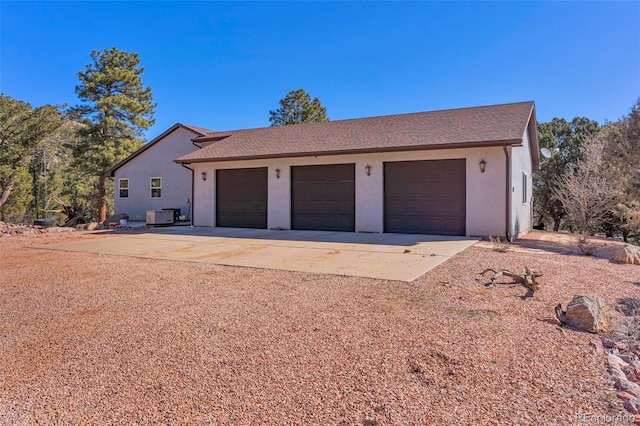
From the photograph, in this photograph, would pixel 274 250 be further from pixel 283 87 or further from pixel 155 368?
pixel 283 87

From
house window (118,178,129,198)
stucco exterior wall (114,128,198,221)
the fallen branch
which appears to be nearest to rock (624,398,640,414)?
the fallen branch

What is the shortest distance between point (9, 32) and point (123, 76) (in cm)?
737

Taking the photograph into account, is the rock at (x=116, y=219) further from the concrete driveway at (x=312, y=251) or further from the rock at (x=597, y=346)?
the rock at (x=597, y=346)

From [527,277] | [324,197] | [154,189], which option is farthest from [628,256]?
[154,189]

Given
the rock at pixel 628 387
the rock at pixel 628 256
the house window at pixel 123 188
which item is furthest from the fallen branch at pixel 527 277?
the house window at pixel 123 188

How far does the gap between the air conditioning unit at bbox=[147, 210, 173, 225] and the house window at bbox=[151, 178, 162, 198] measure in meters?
3.49

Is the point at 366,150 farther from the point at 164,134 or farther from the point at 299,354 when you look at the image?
the point at 164,134

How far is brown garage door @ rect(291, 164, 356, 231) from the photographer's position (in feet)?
42.0

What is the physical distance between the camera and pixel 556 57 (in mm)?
13484

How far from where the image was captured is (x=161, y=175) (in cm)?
1980

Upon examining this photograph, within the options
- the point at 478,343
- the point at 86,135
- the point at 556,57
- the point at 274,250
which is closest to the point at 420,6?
the point at 556,57

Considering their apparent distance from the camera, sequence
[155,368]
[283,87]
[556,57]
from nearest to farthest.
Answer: [155,368], [556,57], [283,87]

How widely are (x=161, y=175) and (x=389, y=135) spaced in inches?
515

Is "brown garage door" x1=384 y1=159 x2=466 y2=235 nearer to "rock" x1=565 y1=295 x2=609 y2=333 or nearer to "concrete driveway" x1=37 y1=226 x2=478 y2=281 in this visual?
"concrete driveway" x1=37 y1=226 x2=478 y2=281
